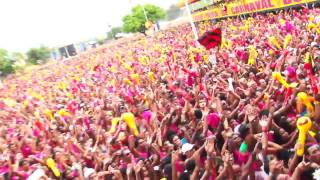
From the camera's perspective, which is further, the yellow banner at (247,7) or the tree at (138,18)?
the tree at (138,18)

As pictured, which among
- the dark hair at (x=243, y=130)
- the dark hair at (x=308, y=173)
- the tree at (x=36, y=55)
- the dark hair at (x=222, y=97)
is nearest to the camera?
the dark hair at (x=308, y=173)

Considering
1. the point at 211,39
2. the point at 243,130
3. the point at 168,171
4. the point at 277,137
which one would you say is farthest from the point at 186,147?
the point at 211,39

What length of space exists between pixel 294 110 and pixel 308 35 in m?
4.45

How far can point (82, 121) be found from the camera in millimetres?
7398

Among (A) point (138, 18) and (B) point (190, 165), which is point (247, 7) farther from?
(A) point (138, 18)

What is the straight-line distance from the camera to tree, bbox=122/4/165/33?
40.8 metres

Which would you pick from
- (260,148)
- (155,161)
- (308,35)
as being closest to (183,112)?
(155,161)

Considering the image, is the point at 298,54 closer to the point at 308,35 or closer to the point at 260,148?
the point at 308,35

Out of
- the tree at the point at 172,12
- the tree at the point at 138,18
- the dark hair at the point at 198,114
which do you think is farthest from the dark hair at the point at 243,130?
the tree at the point at 172,12

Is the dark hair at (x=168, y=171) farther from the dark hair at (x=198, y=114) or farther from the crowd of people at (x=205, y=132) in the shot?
the dark hair at (x=198, y=114)

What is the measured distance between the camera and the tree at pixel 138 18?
134 ft

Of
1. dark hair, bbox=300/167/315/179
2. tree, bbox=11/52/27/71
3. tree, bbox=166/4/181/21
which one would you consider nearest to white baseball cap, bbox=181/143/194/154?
dark hair, bbox=300/167/315/179

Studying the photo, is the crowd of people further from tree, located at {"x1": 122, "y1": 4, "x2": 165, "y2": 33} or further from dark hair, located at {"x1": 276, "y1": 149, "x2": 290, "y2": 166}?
tree, located at {"x1": 122, "y1": 4, "x2": 165, "y2": 33}

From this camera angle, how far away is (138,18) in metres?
41.1
